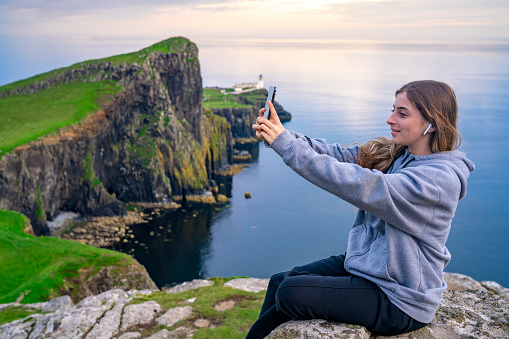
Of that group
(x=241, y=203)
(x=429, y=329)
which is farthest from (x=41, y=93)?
(x=429, y=329)

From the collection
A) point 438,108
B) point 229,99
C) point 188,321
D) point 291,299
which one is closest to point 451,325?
point 291,299

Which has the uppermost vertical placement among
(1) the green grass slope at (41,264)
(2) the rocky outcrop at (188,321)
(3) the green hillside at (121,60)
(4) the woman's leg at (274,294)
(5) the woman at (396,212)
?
(3) the green hillside at (121,60)

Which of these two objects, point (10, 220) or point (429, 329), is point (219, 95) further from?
point (429, 329)

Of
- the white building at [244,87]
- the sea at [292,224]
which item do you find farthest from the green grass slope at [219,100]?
the sea at [292,224]

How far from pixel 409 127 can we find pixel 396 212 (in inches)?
44.2

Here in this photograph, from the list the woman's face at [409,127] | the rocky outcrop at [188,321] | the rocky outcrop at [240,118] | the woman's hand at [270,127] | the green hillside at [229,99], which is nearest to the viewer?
the woman's hand at [270,127]

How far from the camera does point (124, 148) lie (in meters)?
73.7

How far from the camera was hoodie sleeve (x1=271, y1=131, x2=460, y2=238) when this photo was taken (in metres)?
4.32

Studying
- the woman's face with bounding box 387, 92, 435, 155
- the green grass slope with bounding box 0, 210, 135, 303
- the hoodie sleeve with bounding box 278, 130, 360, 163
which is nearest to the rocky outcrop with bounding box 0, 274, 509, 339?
the hoodie sleeve with bounding box 278, 130, 360, 163

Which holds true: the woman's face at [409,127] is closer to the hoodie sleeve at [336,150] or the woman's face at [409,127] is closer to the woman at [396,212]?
the woman at [396,212]

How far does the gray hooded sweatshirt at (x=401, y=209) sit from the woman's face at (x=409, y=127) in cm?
16

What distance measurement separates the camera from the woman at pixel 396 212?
4.39m

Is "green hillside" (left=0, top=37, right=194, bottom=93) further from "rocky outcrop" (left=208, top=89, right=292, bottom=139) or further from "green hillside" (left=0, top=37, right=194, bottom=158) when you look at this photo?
"rocky outcrop" (left=208, top=89, right=292, bottom=139)

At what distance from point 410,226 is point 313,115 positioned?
11495cm
